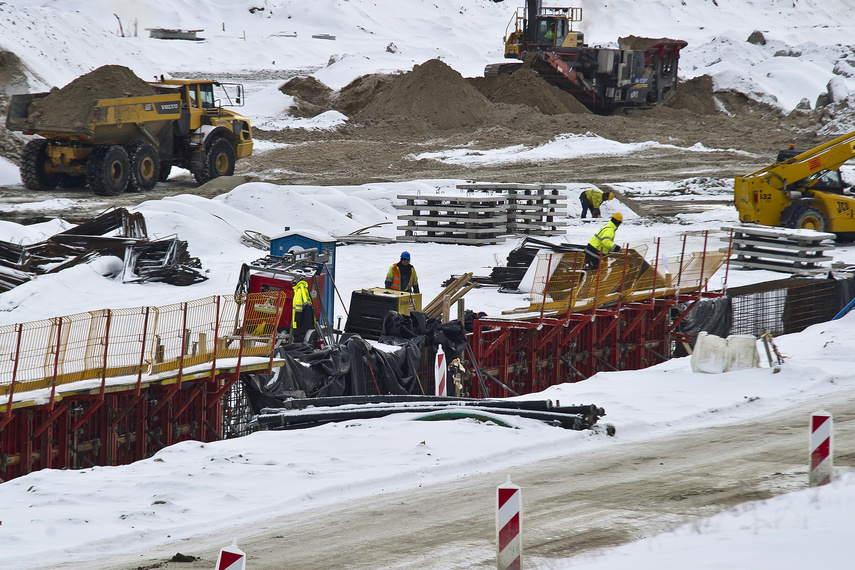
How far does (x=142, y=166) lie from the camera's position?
28.5m

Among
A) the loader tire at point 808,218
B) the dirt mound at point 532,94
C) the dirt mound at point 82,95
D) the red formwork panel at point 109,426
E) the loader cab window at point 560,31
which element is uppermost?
the loader cab window at point 560,31

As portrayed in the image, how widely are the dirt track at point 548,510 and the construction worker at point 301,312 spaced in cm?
486

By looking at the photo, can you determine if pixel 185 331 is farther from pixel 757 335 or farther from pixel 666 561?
pixel 757 335

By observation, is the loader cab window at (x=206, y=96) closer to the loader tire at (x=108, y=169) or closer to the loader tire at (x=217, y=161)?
the loader tire at (x=217, y=161)

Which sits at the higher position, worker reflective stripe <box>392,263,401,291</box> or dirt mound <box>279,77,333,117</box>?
dirt mound <box>279,77,333,117</box>

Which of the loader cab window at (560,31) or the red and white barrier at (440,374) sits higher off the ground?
the loader cab window at (560,31)

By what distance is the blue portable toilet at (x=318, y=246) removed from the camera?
14.8 meters

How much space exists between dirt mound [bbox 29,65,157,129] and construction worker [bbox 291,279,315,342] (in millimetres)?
15952

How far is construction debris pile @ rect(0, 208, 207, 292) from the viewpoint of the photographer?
17.8m

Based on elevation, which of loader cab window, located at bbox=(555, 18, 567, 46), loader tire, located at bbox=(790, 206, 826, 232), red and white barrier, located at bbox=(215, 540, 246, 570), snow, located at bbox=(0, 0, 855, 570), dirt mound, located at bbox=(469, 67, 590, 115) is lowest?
snow, located at bbox=(0, 0, 855, 570)

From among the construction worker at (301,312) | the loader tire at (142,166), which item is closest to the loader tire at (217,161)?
the loader tire at (142,166)

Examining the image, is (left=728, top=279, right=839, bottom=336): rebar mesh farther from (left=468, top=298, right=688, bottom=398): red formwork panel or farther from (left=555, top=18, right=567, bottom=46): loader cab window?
(left=555, top=18, right=567, bottom=46): loader cab window

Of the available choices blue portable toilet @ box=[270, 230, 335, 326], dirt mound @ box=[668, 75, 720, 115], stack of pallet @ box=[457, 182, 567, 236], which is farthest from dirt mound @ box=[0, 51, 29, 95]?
dirt mound @ box=[668, 75, 720, 115]

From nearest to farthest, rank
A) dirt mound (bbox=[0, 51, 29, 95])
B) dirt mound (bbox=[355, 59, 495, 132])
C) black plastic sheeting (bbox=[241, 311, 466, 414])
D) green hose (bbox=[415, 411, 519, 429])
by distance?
green hose (bbox=[415, 411, 519, 429])
black plastic sheeting (bbox=[241, 311, 466, 414])
dirt mound (bbox=[0, 51, 29, 95])
dirt mound (bbox=[355, 59, 495, 132])
